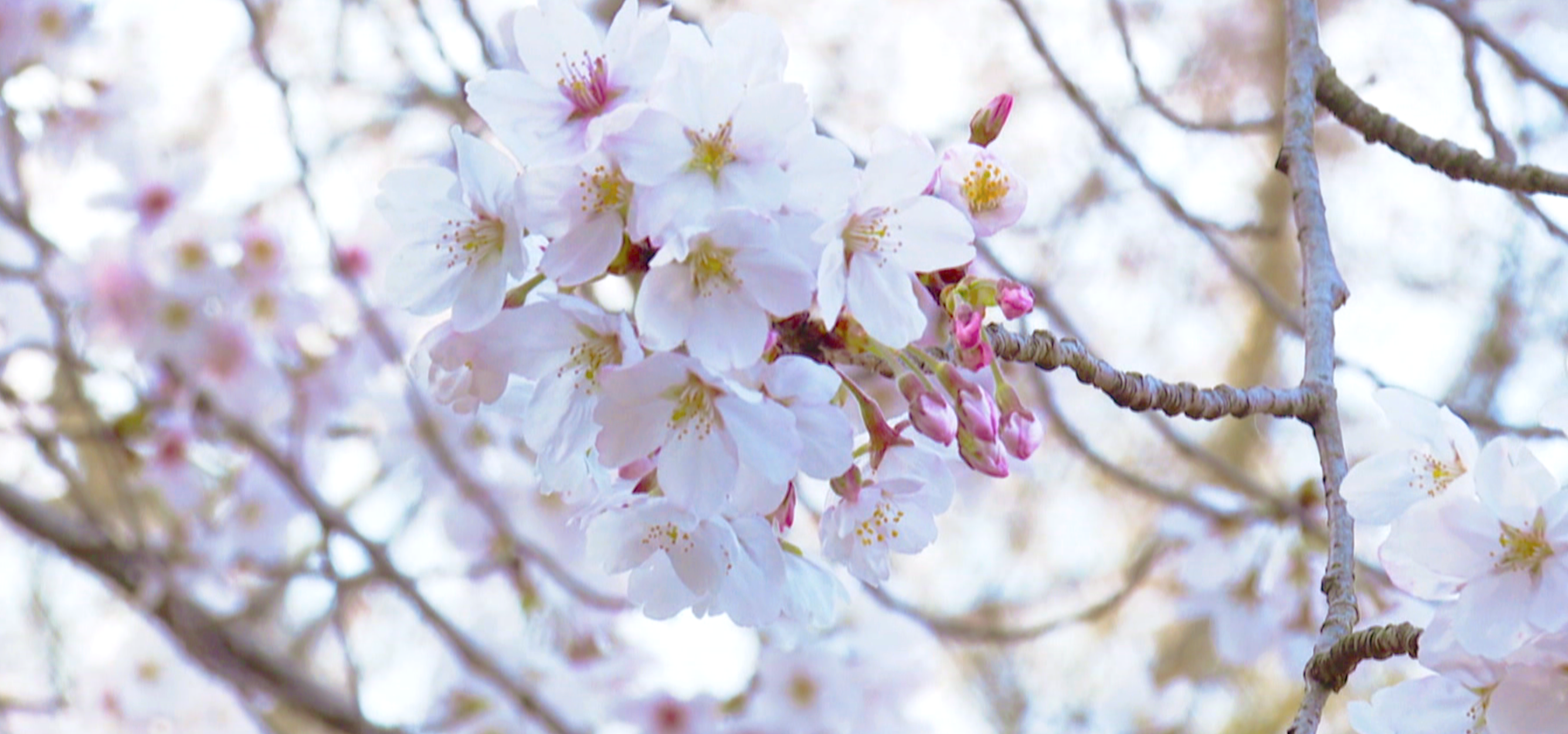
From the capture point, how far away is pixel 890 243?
80 cm

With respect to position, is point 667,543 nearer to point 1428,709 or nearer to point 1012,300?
point 1012,300

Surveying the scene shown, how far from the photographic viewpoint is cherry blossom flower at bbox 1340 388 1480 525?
87 centimetres

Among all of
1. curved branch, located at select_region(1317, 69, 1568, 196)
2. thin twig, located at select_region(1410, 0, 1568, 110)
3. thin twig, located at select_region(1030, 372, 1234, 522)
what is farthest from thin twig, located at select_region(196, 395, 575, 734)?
thin twig, located at select_region(1410, 0, 1568, 110)

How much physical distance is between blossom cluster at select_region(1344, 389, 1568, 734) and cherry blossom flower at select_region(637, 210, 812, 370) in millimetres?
395

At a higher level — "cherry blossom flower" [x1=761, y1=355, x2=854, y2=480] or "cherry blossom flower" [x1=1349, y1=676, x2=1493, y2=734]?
"cherry blossom flower" [x1=761, y1=355, x2=854, y2=480]

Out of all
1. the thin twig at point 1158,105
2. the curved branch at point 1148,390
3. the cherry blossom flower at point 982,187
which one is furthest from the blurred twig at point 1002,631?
the cherry blossom flower at point 982,187

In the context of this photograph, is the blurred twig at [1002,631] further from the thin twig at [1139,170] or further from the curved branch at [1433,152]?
the curved branch at [1433,152]

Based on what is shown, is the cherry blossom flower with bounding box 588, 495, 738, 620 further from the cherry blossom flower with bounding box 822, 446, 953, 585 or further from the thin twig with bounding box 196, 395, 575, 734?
the thin twig with bounding box 196, 395, 575, 734

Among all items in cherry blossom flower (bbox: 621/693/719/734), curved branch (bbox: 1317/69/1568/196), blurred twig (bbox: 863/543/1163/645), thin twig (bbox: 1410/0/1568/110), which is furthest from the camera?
cherry blossom flower (bbox: 621/693/719/734)

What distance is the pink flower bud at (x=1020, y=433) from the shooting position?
2.71 ft

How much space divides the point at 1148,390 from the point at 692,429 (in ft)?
1.11

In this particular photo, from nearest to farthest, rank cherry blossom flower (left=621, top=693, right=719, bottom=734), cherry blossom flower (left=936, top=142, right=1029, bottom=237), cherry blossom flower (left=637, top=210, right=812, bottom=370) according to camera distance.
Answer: cherry blossom flower (left=637, top=210, right=812, bottom=370) < cherry blossom flower (left=936, top=142, right=1029, bottom=237) < cherry blossom flower (left=621, top=693, right=719, bottom=734)

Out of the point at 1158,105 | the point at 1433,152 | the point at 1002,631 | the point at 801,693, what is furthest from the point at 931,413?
the point at 801,693

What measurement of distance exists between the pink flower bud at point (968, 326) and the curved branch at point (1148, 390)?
5cm
